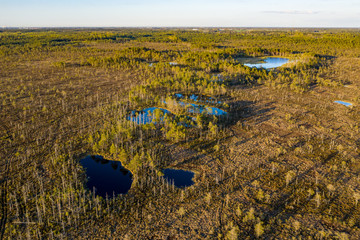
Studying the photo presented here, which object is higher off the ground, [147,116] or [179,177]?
[147,116]

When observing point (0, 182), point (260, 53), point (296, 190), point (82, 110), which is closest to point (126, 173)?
point (0, 182)

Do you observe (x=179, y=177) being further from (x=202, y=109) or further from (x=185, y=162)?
(x=202, y=109)

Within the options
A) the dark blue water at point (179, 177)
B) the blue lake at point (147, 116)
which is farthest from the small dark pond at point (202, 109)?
the dark blue water at point (179, 177)

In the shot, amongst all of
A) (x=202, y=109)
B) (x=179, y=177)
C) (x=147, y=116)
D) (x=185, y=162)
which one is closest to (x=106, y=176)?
(x=179, y=177)

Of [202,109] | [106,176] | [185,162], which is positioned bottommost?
[106,176]

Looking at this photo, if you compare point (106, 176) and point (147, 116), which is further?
point (147, 116)

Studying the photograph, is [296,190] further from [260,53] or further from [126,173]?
[260,53]
